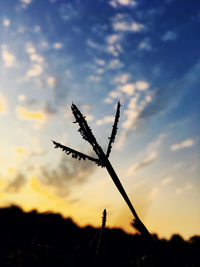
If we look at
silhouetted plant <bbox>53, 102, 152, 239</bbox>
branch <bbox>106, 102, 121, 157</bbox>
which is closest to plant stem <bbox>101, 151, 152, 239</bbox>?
silhouetted plant <bbox>53, 102, 152, 239</bbox>

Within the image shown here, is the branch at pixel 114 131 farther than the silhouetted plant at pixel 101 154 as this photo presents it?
Yes

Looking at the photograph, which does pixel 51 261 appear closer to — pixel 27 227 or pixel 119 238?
pixel 27 227

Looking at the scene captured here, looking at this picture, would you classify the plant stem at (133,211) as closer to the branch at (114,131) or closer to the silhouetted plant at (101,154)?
the silhouetted plant at (101,154)

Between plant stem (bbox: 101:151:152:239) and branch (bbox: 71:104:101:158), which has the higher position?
branch (bbox: 71:104:101:158)

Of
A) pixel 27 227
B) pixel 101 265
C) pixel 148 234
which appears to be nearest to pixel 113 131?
pixel 148 234

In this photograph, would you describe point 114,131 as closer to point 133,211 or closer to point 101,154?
point 101,154

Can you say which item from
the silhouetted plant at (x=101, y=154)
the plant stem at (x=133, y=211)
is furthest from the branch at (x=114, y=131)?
the plant stem at (x=133, y=211)

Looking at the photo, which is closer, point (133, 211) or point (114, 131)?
point (133, 211)

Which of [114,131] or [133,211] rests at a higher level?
[114,131]

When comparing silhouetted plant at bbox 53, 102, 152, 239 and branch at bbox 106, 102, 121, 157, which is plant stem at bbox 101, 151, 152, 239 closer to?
→ silhouetted plant at bbox 53, 102, 152, 239

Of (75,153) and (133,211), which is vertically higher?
(75,153)

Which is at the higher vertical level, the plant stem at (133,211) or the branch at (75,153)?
the branch at (75,153)

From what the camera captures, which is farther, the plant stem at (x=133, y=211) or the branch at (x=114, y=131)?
the branch at (x=114, y=131)
